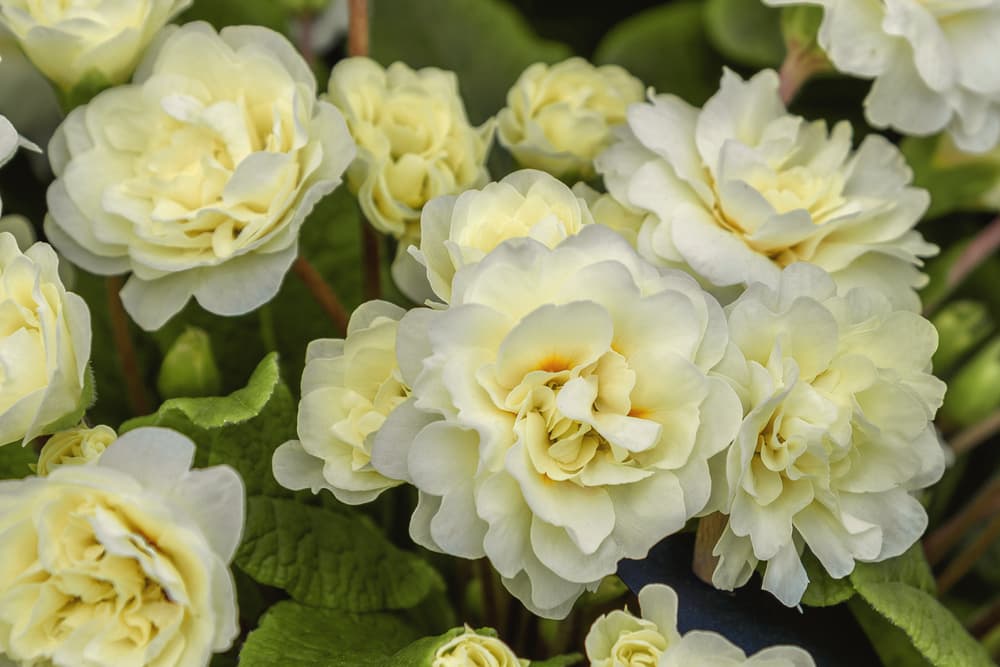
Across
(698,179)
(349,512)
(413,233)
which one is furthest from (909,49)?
(349,512)

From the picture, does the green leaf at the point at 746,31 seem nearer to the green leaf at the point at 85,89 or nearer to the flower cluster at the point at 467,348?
the flower cluster at the point at 467,348

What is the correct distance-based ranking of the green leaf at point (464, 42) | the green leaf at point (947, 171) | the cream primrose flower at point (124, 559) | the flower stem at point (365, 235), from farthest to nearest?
1. the green leaf at point (464, 42)
2. the green leaf at point (947, 171)
3. the flower stem at point (365, 235)
4. the cream primrose flower at point (124, 559)

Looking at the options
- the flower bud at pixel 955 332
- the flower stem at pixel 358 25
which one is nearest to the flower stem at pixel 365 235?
the flower stem at pixel 358 25

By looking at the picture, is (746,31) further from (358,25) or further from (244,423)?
(244,423)

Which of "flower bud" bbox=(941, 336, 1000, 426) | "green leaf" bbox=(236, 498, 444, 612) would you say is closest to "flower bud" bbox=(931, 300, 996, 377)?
"flower bud" bbox=(941, 336, 1000, 426)

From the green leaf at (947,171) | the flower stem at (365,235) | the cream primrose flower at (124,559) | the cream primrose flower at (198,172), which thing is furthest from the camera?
the green leaf at (947,171)

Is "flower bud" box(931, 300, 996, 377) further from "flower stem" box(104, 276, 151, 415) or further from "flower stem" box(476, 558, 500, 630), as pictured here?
"flower stem" box(104, 276, 151, 415)
